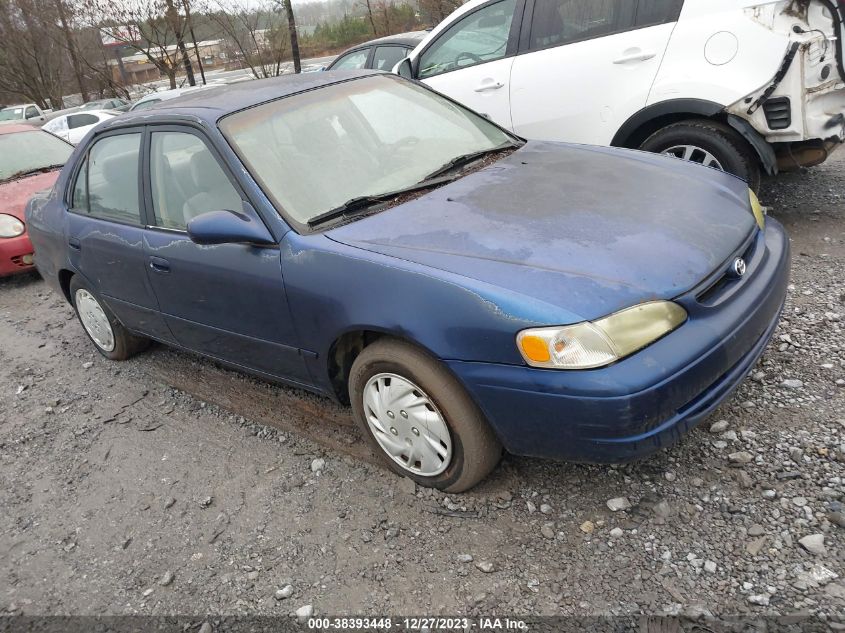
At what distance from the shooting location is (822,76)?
12.9 ft

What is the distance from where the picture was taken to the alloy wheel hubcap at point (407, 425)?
2473 millimetres

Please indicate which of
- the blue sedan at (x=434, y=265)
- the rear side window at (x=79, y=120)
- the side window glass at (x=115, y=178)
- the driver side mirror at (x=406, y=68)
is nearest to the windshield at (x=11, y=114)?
the rear side window at (x=79, y=120)

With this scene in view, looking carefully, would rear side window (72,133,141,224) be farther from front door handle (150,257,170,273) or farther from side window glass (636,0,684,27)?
side window glass (636,0,684,27)

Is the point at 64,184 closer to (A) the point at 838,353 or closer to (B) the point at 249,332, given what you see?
(B) the point at 249,332

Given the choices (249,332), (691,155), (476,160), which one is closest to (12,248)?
(249,332)

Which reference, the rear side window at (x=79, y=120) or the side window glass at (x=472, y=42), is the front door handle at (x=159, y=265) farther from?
the rear side window at (x=79, y=120)

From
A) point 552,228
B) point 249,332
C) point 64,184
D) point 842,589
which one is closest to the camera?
point 842,589

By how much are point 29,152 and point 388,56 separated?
443cm

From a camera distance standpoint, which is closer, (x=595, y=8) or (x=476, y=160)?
(x=476, y=160)

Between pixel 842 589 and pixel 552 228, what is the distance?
4.90ft

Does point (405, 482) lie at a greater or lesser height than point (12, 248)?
lesser

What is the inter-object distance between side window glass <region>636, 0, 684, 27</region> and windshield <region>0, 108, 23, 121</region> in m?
25.7

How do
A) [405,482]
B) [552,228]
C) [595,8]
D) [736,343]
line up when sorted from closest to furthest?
[736,343] < [552,228] < [405,482] < [595,8]

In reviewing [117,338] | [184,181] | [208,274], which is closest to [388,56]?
[117,338]
